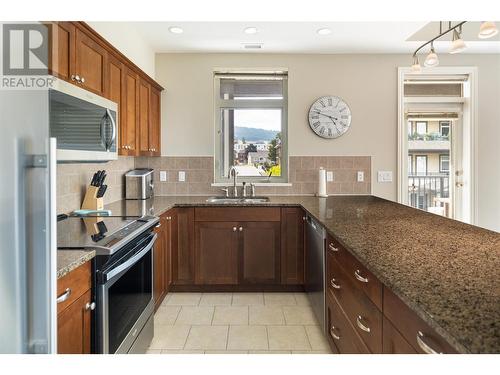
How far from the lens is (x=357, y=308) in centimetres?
162

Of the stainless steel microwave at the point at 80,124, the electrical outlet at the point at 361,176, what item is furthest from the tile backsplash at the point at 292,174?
the stainless steel microwave at the point at 80,124

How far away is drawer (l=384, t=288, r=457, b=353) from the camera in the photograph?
89cm

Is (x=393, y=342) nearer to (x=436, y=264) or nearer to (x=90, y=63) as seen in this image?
(x=436, y=264)

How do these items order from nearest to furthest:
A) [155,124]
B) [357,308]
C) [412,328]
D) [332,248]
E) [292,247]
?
[412,328]
[357,308]
[332,248]
[292,247]
[155,124]

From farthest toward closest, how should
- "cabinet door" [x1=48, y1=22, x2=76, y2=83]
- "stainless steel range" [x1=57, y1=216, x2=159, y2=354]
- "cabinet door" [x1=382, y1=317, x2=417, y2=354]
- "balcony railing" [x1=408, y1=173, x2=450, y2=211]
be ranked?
"balcony railing" [x1=408, y1=173, x2=450, y2=211] < "cabinet door" [x1=48, y1=22, x2=76, y2=83] < "stainless steel range" [x1=57, y1=216, x2=159, y2=354] < "cabinet door" [x1=382, y1=317, x2=417, y2=354]

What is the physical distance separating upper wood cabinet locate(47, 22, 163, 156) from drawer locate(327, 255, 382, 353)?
5.93 ft

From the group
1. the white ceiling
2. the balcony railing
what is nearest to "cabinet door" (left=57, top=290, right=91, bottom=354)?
the white ceiling

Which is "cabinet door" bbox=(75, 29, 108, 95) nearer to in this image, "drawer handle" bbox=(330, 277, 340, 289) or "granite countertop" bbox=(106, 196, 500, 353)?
"granite countertop" bbox=(106, 196, 500, 353)

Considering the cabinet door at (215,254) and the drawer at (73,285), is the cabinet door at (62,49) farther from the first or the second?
the cabinet door at (215,254)

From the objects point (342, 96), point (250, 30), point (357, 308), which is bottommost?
point (357, 308)

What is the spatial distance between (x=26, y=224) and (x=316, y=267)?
2124 mm

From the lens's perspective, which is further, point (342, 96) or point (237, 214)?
point (342, 96)

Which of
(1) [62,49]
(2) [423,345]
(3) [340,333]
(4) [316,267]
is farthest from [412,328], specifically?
(1) [62,49]
